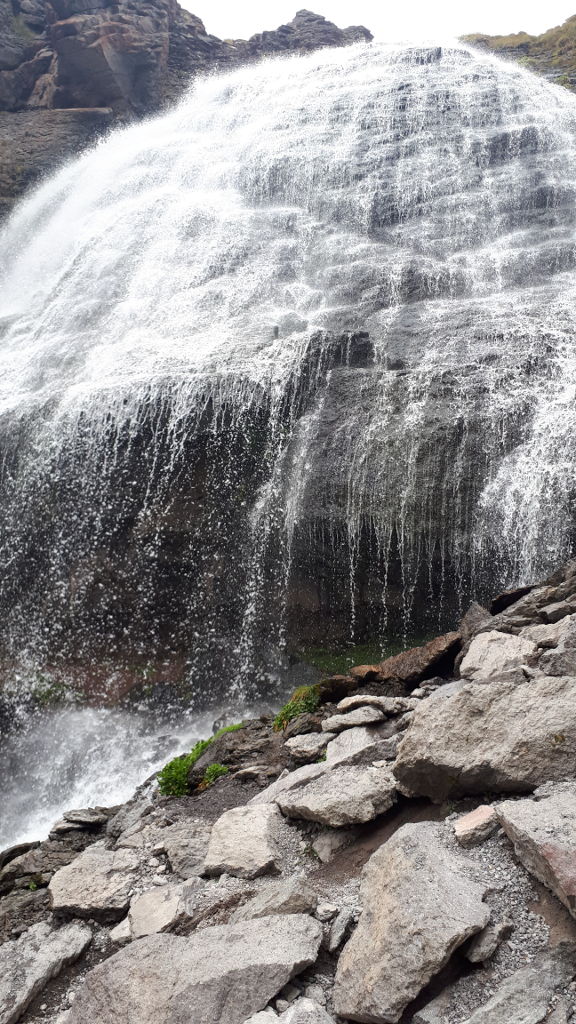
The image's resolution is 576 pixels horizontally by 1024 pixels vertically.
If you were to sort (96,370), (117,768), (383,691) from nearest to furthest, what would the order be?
(383,691), (117,768), (96,370)

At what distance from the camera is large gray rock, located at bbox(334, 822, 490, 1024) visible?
346cm

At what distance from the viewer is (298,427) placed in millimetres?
15609

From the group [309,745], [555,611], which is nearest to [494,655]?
[555,611]

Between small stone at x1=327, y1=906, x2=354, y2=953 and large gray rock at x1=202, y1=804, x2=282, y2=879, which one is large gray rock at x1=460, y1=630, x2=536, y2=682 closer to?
large gray rock at x1=202, y1=804, x2=282, y2=879

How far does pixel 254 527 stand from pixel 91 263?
1671 centimetres

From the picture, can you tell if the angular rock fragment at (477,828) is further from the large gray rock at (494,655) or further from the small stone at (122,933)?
the small stone at (122,933)

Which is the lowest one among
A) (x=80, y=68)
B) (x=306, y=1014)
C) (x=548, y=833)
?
(x=306, y=1014)

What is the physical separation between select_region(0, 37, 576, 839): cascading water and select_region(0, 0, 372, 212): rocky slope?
1904 cm

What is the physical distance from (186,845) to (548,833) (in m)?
3.80

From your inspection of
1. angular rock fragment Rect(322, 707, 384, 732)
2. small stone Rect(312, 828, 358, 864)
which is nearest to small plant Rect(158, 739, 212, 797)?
angular rock fragment Rect(322, 707, 384, 732)

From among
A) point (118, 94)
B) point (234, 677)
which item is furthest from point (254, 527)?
point (118, 94)

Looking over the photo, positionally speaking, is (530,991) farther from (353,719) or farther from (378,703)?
(378,703)

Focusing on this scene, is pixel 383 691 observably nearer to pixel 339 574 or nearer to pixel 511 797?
pixel 511 797

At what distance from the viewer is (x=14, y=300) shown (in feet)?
102
